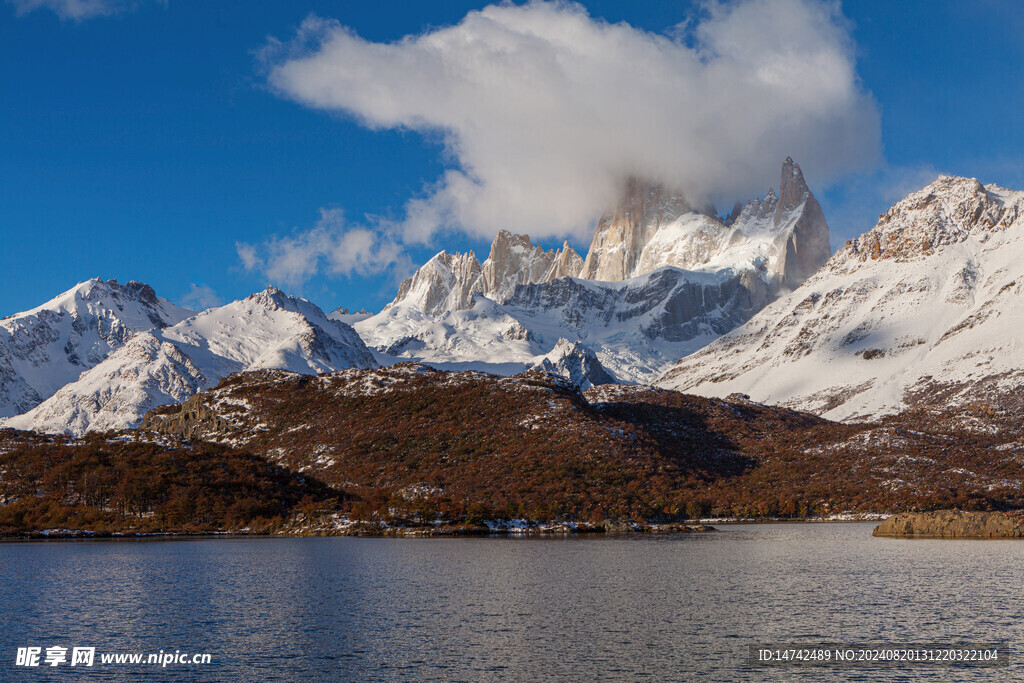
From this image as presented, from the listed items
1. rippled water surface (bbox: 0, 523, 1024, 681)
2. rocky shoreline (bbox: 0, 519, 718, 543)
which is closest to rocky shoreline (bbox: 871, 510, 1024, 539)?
rippled water surface (bbox: 0, 523, 1024, 681)

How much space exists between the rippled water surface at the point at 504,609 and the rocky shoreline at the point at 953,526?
2045cm

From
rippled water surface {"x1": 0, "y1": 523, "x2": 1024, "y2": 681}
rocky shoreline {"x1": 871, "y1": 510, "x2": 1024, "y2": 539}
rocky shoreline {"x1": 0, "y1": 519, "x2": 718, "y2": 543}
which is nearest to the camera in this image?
rippled water surface {"x1": 0, "y1": 523, "x2": 1024, "y2": 681}

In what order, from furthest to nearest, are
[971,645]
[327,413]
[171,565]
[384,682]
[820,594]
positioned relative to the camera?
[327,413] → [171,565] → [820,594] → [971,645] → [384,682]

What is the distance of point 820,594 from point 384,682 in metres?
32.5

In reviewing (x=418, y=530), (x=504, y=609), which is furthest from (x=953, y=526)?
(x=504, y=609)

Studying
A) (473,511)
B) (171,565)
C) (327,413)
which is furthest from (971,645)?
(327,413)

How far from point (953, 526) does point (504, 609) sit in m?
79.1

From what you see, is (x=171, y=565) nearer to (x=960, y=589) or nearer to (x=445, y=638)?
(x=445, y=638)

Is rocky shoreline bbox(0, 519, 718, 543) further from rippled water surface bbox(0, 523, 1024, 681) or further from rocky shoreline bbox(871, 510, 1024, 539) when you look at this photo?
rippled water surface bbox(0, 523, 1024, 681)

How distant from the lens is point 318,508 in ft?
446

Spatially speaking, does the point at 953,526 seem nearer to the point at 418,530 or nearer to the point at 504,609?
the point at 418,530

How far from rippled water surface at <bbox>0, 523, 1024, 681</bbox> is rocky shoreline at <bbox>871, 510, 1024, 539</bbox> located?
20455 mm

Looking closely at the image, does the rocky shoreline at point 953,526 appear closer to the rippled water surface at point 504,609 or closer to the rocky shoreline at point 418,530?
the rippled water surface at point 504,609

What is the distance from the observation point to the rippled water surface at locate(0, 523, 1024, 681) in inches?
1556
